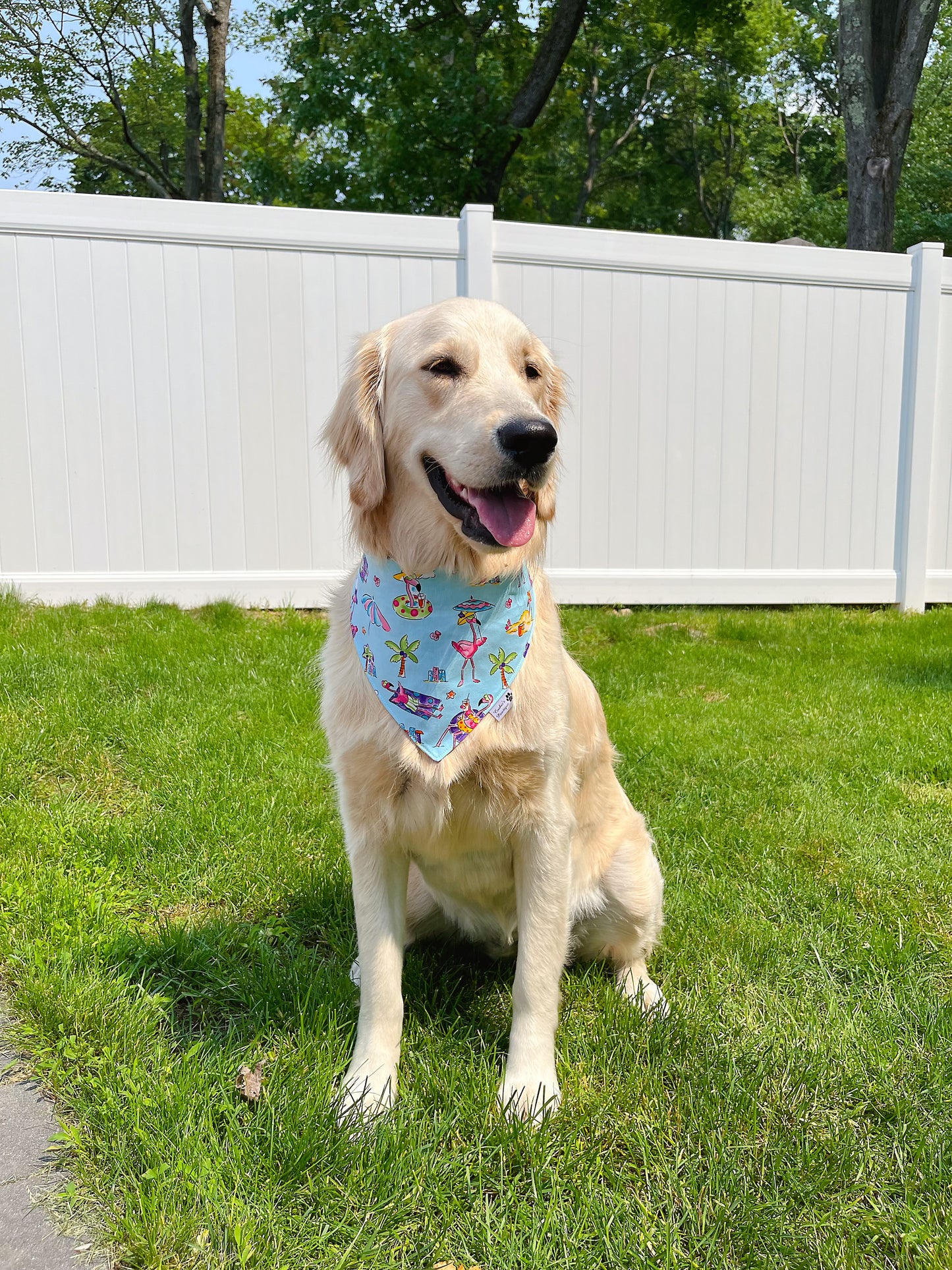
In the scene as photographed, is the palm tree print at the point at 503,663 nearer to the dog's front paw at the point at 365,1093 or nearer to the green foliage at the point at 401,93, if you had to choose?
the dog's front paw at the point at 365,1093

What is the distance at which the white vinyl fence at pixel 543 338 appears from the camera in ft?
18.1

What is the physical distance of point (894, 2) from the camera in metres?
8.14

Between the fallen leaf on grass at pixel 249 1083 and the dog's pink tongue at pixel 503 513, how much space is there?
1.17 meters

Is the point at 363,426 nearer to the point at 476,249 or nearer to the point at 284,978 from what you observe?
the point at 284,978

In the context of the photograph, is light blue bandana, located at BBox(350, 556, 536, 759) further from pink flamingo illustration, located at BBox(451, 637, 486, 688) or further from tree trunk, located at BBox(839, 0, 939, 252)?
tree trunk, located at BBox(839, 0, 939, 252)

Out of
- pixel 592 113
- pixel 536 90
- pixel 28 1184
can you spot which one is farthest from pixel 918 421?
pixel 592 113

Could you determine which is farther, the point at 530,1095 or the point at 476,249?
the point at 476,249

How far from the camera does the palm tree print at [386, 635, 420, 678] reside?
192 cm

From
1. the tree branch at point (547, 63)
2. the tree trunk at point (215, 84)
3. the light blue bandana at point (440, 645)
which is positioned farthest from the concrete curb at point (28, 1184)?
the tree trunk at point (215, 84)

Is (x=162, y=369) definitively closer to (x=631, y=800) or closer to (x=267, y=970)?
(x=631, y=800)

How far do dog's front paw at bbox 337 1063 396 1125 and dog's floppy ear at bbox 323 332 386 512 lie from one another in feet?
3.92

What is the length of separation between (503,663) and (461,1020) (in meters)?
0.86

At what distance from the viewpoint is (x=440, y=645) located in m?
1.96

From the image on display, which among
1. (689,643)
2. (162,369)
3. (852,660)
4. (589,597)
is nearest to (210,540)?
(162,369)
